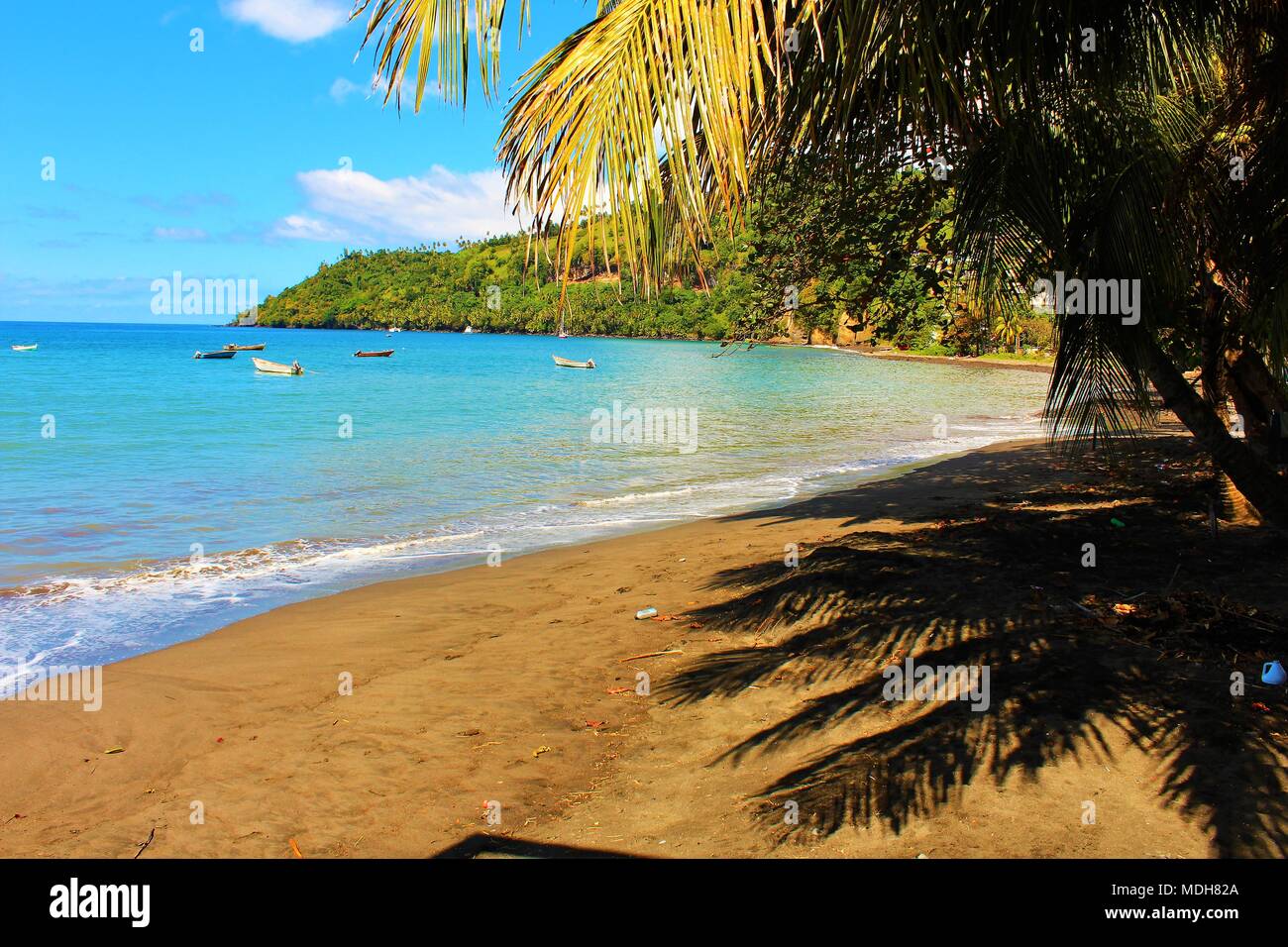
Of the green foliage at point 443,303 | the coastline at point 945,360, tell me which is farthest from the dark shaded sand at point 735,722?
the green foliage at point 443,303

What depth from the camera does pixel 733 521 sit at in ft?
39.4

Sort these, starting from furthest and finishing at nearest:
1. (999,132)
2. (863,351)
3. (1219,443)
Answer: (863,351), (1219,443), (999,132)

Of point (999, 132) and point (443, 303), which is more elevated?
point (443, 303)

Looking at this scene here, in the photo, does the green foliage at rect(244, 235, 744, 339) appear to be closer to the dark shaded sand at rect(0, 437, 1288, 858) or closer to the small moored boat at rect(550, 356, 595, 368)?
the small moored boat at rect(550, 356, 595, 368)

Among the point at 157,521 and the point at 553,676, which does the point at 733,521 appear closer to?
the point at 553,676

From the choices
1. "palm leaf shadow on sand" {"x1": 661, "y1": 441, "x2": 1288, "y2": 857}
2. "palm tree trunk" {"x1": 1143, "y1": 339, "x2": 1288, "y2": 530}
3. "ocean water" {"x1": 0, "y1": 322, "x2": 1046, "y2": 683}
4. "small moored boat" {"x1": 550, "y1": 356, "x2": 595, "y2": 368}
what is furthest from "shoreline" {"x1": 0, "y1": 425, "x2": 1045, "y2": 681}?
"small moored boat" {"x1": 550, "y1": 356, "x2": 595, "y2": 368}

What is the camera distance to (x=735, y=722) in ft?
15.5

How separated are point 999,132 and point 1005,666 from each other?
288cm

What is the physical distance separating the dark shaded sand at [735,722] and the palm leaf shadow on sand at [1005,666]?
0.02 m

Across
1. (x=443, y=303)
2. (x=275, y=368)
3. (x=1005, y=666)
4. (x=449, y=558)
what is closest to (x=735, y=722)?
(x=1005, y=666)

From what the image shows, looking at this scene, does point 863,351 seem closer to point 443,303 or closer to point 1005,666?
point 1005,666

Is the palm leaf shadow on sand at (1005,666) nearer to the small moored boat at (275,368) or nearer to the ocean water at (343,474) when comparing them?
the ocean water at (343,474)

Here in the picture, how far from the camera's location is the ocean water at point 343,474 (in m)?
9.12
